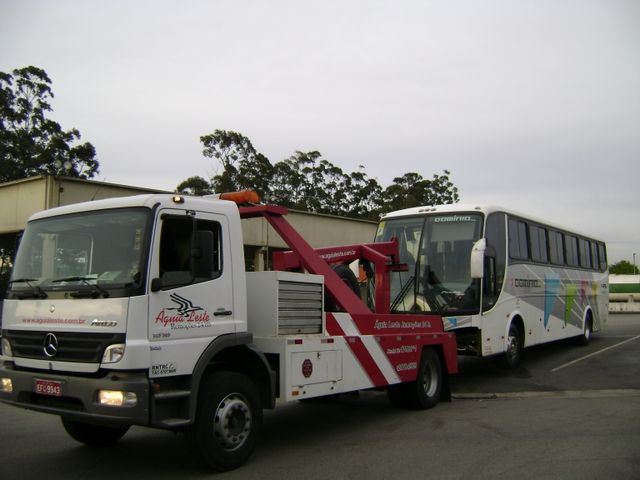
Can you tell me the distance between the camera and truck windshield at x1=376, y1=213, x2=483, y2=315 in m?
11.3

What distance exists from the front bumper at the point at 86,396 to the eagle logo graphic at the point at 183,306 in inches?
26.5

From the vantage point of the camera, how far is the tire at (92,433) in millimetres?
6926

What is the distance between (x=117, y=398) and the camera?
203 inches

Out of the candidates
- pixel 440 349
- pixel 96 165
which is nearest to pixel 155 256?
pixel 440 349

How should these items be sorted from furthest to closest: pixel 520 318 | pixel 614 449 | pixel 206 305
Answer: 1. pixel 520 318
2. pixel 614 449
3. pixel 206 305

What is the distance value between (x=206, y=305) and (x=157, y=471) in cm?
173

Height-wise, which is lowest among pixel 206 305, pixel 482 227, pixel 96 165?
pixel 206 305

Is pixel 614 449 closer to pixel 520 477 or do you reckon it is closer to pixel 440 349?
pixel 520 477

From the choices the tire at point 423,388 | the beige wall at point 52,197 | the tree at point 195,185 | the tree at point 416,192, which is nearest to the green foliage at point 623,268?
the tree at point 416,192

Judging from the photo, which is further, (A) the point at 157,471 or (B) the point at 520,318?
(B) the point at 520,318

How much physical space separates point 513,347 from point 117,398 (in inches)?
373

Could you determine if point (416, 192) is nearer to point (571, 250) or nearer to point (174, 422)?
point (571, 250)

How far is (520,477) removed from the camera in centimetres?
571

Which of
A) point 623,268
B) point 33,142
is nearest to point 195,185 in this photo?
point 33,142
